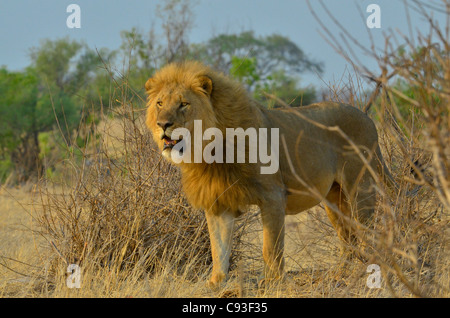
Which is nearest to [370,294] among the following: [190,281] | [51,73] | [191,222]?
[190,281]

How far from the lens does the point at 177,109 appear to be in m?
4.42

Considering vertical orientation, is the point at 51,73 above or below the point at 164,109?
above

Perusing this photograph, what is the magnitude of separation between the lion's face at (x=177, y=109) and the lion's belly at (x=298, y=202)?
950mm

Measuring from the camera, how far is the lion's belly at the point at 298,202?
197 inches

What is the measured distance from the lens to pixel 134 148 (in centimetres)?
535

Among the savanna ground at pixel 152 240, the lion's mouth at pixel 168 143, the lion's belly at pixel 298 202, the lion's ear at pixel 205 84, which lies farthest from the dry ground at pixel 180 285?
the lion's ear at pixel 205 84

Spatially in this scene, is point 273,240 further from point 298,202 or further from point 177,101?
point 177,101

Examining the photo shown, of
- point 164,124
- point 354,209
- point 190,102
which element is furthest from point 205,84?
point 354,209

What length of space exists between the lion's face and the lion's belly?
3.12ft

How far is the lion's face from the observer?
14.2 ft

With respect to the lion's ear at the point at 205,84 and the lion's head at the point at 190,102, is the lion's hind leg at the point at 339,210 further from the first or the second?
the lion's ear at the point at 205,84
